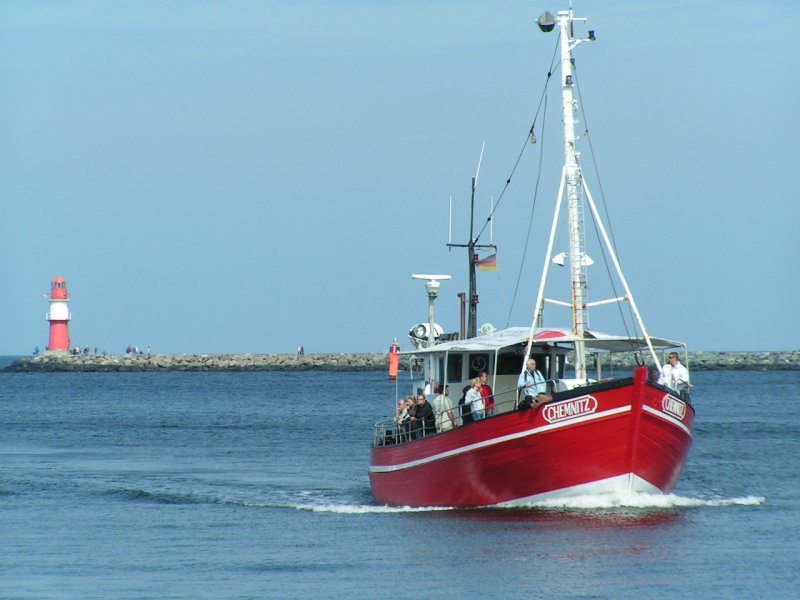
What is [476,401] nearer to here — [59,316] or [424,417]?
[424,417]

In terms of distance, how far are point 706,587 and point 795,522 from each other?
7247 mm

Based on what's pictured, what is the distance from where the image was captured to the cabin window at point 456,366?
27312mm

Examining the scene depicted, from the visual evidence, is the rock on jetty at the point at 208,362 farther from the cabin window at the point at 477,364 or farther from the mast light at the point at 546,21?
the mast light at the point at 546,21

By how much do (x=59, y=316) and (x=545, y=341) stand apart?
116 metres

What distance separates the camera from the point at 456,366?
89.8 ft

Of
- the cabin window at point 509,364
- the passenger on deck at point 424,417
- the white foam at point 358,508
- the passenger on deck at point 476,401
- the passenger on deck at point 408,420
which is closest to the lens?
the passenger on deck at point 476,401

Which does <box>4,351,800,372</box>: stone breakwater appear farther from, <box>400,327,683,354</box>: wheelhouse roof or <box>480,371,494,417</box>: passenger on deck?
<box>480,371,494,417</box>: passenger on deck

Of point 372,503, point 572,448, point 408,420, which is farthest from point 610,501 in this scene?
point 372,503

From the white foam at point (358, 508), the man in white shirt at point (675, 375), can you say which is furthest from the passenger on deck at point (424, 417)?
the man in white shirt at point (675, 375)

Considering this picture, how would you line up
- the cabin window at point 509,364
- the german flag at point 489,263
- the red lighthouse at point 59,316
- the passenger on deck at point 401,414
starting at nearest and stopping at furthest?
the cabin window at point 509,364 < the passenger on deck at point 401,414 < the german flag at point 489,263 < the red lighthouse at point 59,316

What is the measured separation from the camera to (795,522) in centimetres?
2562

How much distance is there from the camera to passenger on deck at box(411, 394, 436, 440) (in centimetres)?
2652

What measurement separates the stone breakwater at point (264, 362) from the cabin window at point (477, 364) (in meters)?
114

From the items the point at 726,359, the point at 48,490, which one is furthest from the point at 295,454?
the point at 726,359
